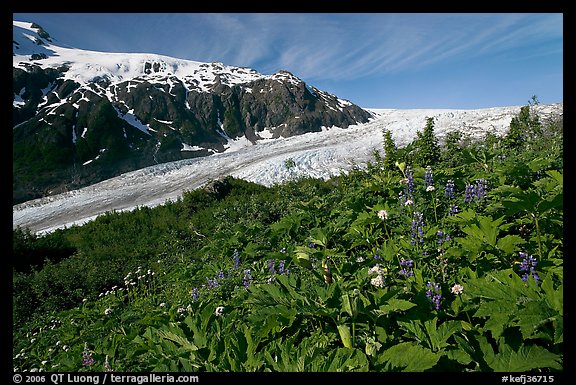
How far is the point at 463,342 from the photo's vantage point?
141 centimetres

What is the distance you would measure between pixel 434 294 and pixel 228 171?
667 inches

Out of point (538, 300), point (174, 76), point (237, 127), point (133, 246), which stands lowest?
point (133, 246)

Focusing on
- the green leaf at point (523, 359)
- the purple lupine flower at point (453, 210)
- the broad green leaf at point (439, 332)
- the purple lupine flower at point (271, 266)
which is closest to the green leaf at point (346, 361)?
the broad green leaf at point (439, 332)

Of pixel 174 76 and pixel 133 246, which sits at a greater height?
pixel 174 76

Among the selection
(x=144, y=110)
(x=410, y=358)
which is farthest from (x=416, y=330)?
(x=144, y=110)

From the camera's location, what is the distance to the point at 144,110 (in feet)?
219

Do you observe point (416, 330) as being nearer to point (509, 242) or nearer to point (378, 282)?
point (378, 282)

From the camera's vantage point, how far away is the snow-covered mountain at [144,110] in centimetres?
4827

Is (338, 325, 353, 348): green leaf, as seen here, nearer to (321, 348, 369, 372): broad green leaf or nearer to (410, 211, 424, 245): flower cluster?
(321, 348, 369, 372): broad green leaf

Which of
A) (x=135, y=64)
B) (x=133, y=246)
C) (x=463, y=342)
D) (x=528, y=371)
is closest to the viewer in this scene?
(x=528, y=371)

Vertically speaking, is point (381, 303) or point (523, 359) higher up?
point (381, 303)
